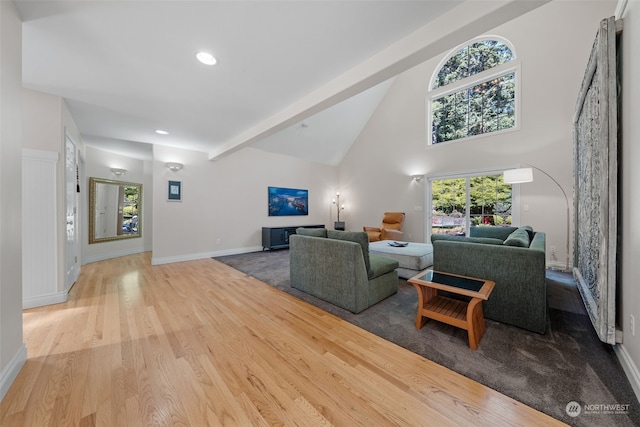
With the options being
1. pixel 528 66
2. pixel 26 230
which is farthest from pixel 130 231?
pixel 528 66

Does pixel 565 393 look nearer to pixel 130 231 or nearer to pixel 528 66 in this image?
pixel 528 66

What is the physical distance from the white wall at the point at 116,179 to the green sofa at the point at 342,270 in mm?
4531

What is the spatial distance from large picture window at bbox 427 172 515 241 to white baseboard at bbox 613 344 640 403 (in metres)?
3.64

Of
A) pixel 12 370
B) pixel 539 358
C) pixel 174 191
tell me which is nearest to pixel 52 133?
pixel 174 191

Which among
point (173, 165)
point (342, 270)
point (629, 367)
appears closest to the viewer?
point (629, 367)

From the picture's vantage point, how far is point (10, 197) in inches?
57.8

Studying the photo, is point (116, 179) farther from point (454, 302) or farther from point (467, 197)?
point (467, 197)

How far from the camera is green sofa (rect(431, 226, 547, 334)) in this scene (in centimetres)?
193

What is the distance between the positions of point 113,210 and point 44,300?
3.47m

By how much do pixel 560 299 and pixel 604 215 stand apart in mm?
Answer: 1691

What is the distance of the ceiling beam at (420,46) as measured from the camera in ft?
4.80

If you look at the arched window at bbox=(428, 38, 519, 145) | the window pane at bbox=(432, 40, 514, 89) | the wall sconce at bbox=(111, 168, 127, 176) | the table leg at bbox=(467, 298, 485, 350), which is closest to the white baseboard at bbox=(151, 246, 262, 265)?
the wall sconce at bbox=(111, 168, 127, 176)

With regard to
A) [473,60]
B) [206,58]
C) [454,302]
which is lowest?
[454,302]

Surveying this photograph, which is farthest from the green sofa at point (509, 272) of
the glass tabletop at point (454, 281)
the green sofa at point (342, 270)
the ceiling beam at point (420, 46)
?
the ceiling beam at point (420, 46)
